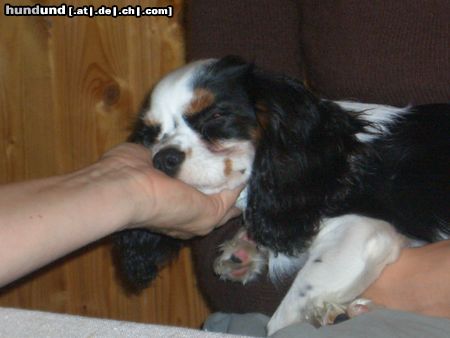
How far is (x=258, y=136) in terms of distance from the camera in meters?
1.30

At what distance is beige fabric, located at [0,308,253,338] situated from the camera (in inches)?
23.9

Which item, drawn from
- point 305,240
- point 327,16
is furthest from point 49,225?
point 327,16

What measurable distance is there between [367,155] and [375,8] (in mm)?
356

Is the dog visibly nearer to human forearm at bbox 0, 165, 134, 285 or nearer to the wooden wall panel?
human forearm at bbox 0, 165, 134, 285

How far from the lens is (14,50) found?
2059mm

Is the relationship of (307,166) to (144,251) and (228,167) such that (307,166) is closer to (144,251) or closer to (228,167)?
(228,167)

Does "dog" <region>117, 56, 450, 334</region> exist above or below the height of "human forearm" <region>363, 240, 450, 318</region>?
above

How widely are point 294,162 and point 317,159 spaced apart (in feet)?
0.15

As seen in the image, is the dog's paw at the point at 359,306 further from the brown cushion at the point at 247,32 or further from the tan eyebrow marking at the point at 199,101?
the brown cushion at the point at 247,32

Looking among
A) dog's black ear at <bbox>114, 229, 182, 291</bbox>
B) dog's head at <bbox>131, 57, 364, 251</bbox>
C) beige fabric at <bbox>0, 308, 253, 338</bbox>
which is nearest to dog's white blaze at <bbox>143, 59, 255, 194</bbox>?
dog's head at <bbox>131, 57, 364, 251</bbox>

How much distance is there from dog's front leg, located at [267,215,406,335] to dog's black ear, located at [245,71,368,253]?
8 centimetres

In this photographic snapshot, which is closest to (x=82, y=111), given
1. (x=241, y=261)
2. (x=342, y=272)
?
(x=241, y=261)

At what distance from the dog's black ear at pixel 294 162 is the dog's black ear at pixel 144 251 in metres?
0.28

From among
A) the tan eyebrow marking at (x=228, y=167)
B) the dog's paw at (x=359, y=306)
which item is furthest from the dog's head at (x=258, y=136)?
the dog's paw at (x=359, y=306)
